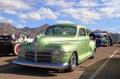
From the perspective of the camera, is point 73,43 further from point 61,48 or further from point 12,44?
point 12,44

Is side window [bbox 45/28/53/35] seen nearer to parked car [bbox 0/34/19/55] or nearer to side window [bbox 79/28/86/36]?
side window [bbox 79/28/86/36]

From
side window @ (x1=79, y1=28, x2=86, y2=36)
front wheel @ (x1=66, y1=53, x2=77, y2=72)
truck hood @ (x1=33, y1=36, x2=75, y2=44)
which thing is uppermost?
side window @ (x1=79, y1=28, x2=86, y2=36)

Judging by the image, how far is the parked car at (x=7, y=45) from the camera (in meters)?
16.9

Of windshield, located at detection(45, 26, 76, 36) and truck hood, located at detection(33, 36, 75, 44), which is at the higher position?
windshield, located at detection(45, 26, 76, 36)

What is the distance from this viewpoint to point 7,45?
17.2m

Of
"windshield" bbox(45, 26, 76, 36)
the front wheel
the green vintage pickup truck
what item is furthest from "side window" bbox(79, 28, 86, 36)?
the front wheel

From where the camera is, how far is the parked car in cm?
1691

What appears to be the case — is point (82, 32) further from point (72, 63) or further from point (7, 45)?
point (7, 45)

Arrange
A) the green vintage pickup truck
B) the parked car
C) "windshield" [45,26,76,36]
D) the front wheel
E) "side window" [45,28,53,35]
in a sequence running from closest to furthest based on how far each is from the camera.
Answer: the green vintage pickup truck
the front wheel
"windshield" [45,26,76,36]
"side window" [45,28,53,35]
the parked car

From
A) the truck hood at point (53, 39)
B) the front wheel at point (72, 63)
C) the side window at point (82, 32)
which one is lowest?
the front wheel at point (72, 63)

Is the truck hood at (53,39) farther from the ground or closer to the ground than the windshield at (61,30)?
closer to the ground

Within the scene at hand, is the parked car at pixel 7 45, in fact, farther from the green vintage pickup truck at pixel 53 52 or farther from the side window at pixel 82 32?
the green vintage pickup truck at pixel 53 52

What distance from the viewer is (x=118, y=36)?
45406 mm

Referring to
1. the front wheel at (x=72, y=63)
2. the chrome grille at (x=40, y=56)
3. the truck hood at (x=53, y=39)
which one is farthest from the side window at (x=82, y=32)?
the chrome grille at (x=40, y=56)
